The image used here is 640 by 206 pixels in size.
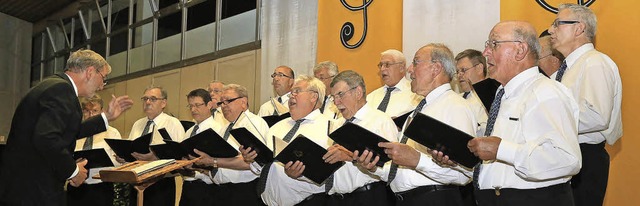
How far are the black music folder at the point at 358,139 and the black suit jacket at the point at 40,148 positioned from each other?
138 cm

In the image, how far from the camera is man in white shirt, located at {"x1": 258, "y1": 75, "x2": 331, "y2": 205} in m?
4.08

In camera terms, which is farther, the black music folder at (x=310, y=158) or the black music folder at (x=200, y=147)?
the black music folder at (x=200, y=147)

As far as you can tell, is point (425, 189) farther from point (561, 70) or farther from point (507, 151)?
point (561, 70)

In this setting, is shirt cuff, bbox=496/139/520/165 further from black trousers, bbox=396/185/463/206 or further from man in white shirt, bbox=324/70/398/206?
man in white shirt, bbox=324/70/398/206

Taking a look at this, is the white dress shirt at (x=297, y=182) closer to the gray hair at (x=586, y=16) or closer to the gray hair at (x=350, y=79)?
the gray hair at (x=350, y=79)

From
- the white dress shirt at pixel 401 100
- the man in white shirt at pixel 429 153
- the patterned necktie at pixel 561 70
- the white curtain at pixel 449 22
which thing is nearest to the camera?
the man in white shirt at pixel 429 153

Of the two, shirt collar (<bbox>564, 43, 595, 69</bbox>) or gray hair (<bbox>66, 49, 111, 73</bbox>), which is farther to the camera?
gray hair (<bbox>66, 49, 111, 73</bbox>)

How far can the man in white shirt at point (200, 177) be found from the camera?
500 cm

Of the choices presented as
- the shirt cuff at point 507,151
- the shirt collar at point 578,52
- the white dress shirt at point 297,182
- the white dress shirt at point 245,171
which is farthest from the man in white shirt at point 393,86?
the shirt cuff at point 507,151

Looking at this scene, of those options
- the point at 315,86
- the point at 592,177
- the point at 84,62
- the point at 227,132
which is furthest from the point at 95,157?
the point at 592,177

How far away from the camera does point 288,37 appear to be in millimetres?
6680

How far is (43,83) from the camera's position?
3.43 meters

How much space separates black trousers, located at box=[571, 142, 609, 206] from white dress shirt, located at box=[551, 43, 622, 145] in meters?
0.05

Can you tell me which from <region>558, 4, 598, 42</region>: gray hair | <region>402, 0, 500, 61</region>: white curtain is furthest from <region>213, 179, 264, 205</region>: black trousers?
<region>558, 4, 598, 42</region>: gray hair
